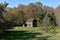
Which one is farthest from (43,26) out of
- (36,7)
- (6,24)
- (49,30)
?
Answer: (36,7)

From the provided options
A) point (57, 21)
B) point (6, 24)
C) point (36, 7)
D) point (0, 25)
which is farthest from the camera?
point (36, 7)

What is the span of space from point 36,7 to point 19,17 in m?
19.2

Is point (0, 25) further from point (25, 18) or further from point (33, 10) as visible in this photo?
point (33, 10)

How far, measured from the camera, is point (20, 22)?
3137 inches

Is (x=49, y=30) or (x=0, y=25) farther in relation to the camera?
(x=49, y=30)

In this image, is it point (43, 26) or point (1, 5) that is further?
point (43, 26)

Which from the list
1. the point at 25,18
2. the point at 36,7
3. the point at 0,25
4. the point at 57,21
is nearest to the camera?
the point at 0,25

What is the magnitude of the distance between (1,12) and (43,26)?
1013cm

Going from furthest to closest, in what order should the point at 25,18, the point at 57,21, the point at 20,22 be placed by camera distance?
the point at 25,18 < the point at 20,22 < the point at 57,21

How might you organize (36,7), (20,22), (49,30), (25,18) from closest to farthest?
(49,30), (20,22), (25,18), (36,7)

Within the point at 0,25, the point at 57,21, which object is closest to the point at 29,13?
the point at 57,21

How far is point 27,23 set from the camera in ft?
265

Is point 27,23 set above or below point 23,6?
below

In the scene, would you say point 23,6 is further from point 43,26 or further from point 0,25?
point 0,25
